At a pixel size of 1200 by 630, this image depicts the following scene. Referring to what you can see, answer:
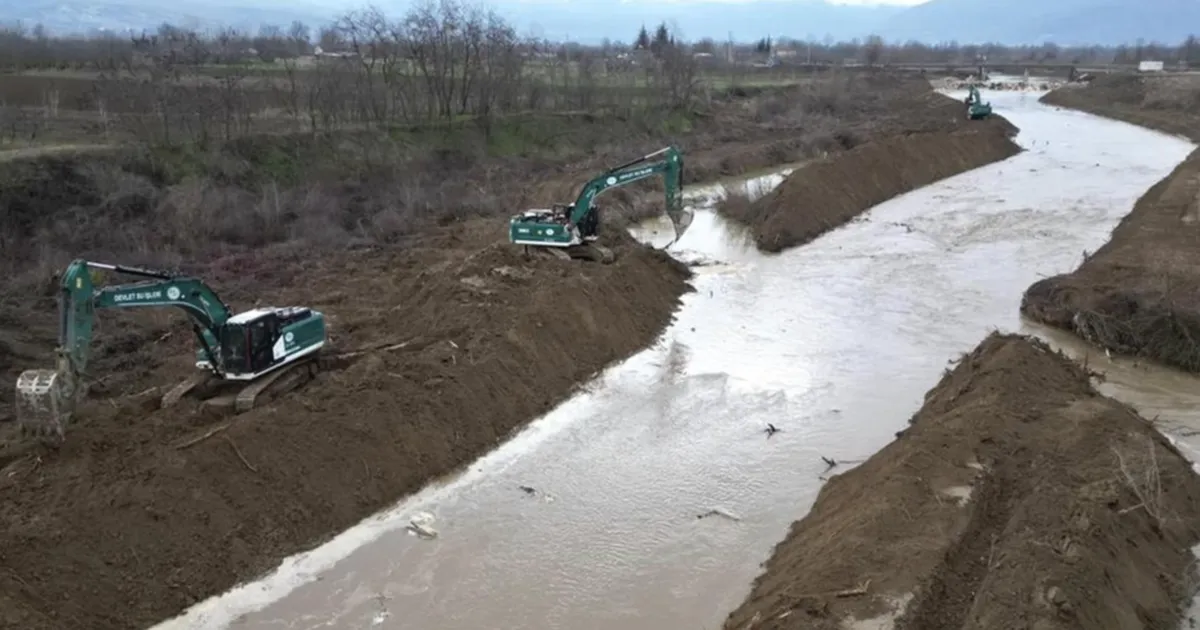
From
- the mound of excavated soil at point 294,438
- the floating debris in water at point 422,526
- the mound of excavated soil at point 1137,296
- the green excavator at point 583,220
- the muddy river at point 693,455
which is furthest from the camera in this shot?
the green excavator at point 583,220

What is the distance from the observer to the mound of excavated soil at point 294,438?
1207cm

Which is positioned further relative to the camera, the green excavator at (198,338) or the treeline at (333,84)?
the treeline at (333,84)

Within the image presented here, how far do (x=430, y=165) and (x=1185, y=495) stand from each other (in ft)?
104

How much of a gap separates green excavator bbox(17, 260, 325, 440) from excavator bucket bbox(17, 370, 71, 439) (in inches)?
0.5

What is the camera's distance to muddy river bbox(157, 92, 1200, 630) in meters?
12.7

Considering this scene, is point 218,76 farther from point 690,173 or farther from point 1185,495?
point 1185,495

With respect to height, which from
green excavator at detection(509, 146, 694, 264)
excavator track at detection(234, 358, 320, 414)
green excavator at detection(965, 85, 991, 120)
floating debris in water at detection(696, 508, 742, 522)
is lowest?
floating debris in water at detection(696, 508, 742, 522)

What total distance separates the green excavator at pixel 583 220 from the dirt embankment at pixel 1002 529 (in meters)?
10.6

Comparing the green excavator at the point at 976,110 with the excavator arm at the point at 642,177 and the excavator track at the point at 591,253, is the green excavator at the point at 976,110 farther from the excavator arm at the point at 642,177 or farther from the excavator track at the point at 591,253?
the excavator track at the point at 591,253

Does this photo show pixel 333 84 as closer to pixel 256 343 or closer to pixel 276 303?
pixel 276 303

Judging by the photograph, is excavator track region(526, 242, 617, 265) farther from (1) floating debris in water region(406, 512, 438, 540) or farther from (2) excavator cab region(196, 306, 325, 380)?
(1) floating debris in water region(406, 512, 438, 540)

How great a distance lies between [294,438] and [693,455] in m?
6.62

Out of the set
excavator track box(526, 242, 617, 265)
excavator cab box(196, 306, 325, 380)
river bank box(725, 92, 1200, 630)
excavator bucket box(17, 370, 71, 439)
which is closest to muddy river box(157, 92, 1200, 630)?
river bank box(725, 92, 1200, 630)

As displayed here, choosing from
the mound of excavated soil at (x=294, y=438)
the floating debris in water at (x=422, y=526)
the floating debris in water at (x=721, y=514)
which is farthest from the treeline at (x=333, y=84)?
the floating debris in water at (x=721, y=514)
